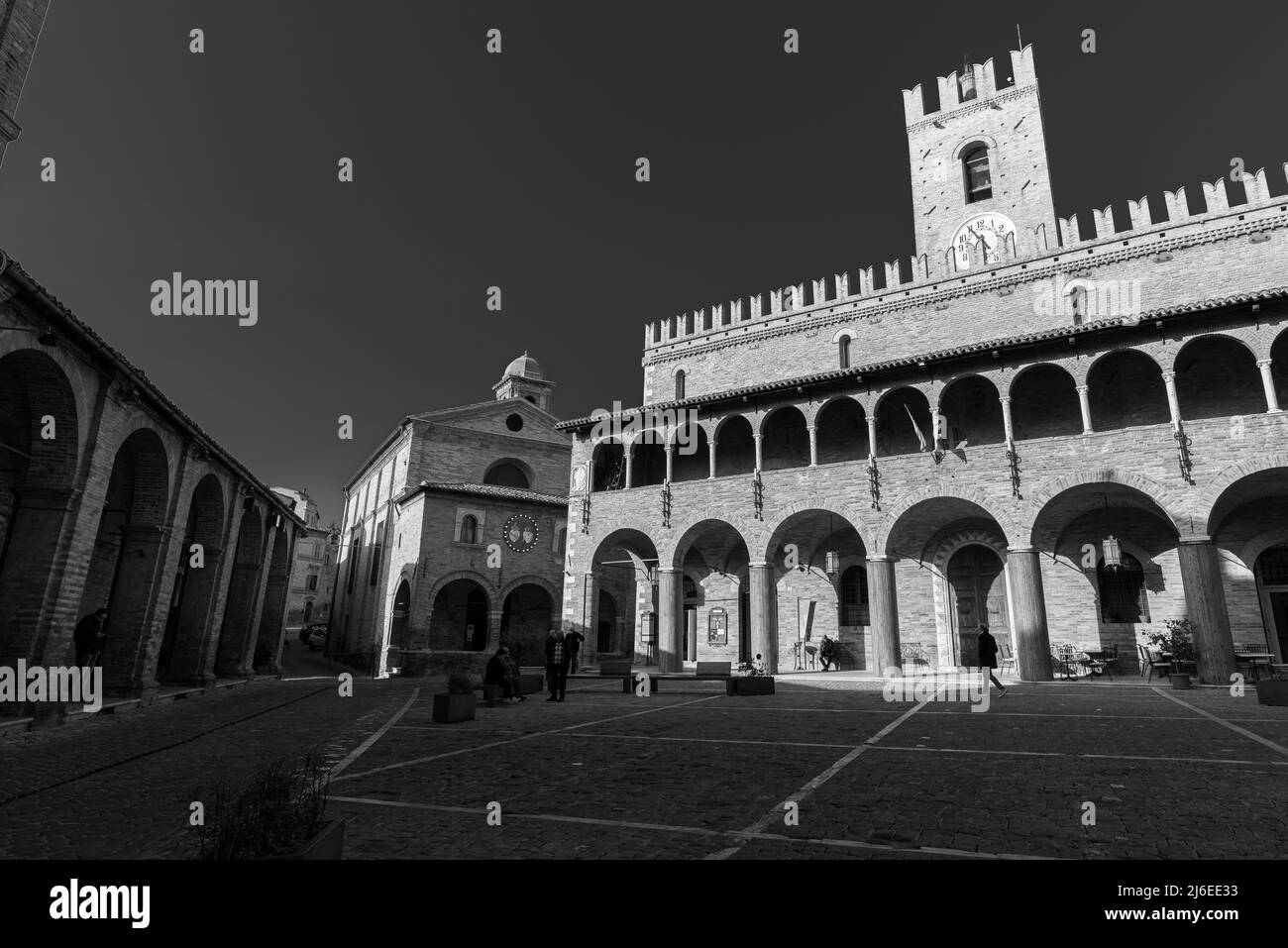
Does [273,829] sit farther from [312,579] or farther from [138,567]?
[312,579]

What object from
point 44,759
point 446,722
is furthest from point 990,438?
point 44,759

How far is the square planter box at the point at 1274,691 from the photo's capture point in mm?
11516

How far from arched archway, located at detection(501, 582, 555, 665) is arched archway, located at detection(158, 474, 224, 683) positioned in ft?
48.8

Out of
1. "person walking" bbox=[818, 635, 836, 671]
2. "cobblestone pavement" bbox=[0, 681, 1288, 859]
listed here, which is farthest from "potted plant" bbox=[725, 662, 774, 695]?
"person walking" bbox=[818, 635, 836, 671]

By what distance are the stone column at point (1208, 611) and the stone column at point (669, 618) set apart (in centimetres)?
1350

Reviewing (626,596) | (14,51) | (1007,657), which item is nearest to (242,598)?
(14,51)

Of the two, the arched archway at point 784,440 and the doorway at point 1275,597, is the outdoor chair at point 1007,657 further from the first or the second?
the arched archway at point 784,440

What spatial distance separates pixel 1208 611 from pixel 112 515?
2554 cm

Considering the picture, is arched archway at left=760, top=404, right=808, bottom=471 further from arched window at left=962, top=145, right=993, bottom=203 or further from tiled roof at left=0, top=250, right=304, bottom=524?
tiled roof at left=0, top=250, right=304, bottom=524

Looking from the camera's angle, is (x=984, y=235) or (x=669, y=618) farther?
(x=984, y=235)

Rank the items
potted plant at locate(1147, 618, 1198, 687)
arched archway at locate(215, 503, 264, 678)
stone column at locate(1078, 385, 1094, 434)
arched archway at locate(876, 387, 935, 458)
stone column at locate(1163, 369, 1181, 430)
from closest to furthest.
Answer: stone column at locate(1163, 369, 1181, 430) → potted plant at locate(1147, 618, 1198, 687) → stone column at locate(1078, 385, 1094, 434) → arched archway at locate(215, 503, 264, 678) → arched archway at locate(876, 387, 935, 458)

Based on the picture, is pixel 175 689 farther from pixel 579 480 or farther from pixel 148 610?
pixel 579 480

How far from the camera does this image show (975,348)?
1902 centimetres

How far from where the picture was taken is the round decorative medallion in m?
31.3
